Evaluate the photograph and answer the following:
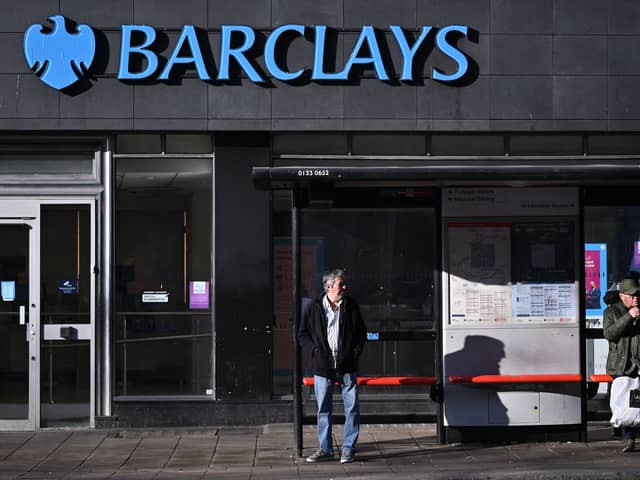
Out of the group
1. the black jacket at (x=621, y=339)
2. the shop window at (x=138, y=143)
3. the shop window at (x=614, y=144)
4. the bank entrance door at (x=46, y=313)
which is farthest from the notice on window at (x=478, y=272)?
the bank entrance door at (x=46, y=313)

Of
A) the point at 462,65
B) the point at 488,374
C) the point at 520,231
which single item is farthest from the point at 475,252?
the point at 462,65

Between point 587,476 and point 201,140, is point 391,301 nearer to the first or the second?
point 201,140

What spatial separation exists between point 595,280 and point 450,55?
311 centimetres

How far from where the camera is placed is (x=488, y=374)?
36.4 ft

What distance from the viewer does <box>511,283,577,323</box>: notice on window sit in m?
11.1

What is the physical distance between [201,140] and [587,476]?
19.7ft

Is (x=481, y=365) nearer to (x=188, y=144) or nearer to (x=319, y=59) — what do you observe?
(x=319, y=59)

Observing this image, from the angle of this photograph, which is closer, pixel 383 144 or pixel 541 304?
pixel 541 304

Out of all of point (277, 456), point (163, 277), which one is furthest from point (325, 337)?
point (163, 277)

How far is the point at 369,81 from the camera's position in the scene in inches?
499

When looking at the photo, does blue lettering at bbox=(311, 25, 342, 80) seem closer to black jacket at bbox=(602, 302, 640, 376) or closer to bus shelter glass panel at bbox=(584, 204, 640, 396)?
bus shelter glass panel at bbox=(584, 204, 640, 396)

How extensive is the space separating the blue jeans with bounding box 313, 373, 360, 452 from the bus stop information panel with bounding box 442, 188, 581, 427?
1.22 metres

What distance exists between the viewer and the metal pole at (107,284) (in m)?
12.7

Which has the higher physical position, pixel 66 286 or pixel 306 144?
pixel 306 144
